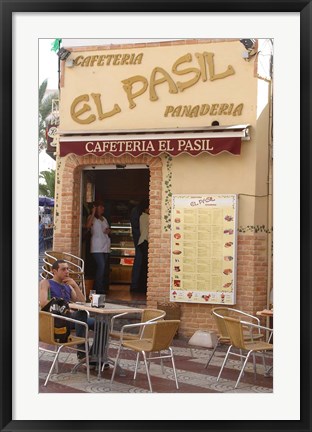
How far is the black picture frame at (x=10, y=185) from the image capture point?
4.39 m

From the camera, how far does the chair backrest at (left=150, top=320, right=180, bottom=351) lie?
6363mm

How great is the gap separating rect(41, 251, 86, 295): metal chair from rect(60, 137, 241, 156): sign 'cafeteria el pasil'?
1.61 m

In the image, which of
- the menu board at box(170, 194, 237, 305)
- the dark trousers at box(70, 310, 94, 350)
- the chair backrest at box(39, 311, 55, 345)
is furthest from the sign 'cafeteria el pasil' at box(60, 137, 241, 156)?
the chair backrest at box(39, 311, 55, 345)

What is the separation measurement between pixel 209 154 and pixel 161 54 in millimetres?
1703

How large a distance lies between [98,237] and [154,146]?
2473mm

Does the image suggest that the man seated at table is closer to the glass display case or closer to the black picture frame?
the black picture frame

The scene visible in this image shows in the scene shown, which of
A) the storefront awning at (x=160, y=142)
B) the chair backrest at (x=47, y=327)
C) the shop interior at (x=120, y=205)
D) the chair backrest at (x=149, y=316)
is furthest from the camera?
the shop interior at (x=120, y=205)

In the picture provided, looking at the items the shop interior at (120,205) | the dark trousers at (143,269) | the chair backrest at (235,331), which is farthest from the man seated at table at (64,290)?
the shop interior at (120,205)

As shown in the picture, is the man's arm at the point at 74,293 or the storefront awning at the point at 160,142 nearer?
the man's arm at the point at 74,293

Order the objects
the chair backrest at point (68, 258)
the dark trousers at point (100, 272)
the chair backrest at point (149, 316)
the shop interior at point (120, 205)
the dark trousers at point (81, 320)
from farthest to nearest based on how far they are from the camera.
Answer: the shop interior at point (120, 205) → the dark trousers at point (100, 272) → the chair backrest at point (68, 258) → the dark trousers at point (81, 320) → the chair backrest at point (149, 316)

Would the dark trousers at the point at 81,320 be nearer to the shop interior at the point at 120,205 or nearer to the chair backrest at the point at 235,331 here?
the chair backrest at the point at 235,331

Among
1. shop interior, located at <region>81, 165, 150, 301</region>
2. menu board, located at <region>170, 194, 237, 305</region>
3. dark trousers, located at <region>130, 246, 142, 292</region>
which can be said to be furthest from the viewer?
shop interior, located at <region>81, 165, 150, 301</region>

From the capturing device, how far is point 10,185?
14.5 feet

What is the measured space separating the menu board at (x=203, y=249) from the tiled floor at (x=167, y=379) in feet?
4.96
